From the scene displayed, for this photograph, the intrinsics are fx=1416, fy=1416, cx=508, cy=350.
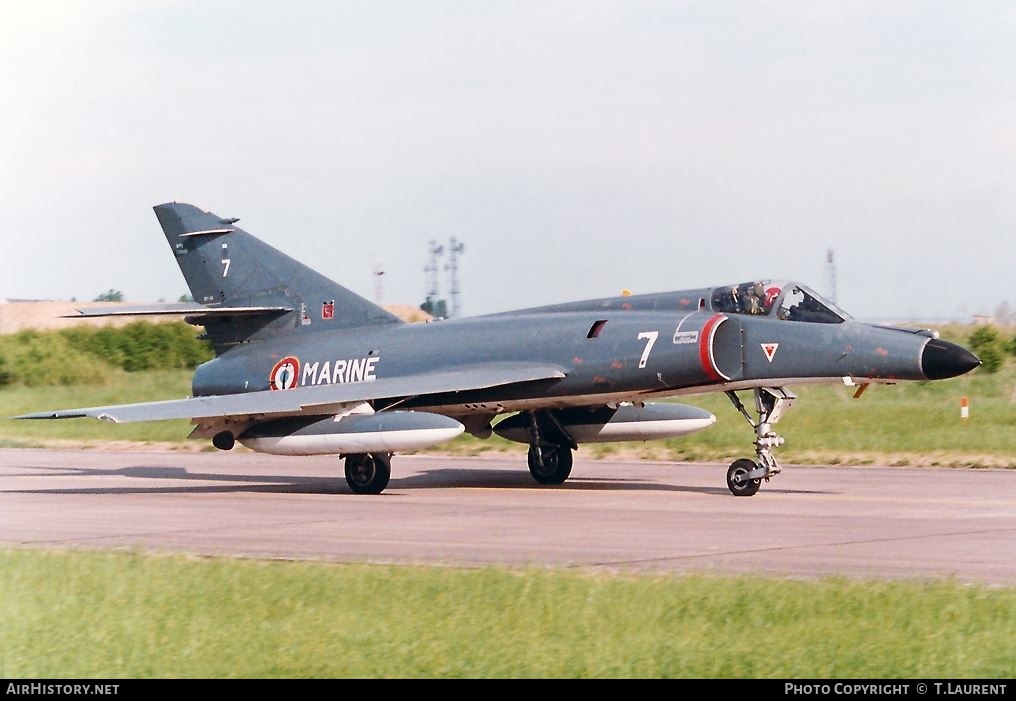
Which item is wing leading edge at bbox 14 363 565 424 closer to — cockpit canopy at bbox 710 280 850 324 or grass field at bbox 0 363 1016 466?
cockpit canopy at bbox 710 280 850 324

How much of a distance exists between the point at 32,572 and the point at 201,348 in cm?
3470

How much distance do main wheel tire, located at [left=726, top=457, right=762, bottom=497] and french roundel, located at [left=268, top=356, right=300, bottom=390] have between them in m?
6.52

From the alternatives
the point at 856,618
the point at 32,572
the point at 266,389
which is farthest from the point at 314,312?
the point at 856,618

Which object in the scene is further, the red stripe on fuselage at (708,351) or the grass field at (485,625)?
the red stripe on fuselage at (708,351)

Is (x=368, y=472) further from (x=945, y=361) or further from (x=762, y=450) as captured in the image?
(x=945, y=361)

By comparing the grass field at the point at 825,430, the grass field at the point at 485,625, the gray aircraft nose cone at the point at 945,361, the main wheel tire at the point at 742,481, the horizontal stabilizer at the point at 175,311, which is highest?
the horizontal stabilizer at the point at 175,311

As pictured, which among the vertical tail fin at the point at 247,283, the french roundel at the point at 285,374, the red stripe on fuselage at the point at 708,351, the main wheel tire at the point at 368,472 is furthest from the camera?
the vertical tail fin at the point at 247,283

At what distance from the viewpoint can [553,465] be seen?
1934cm

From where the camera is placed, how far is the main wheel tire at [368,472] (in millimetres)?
17781

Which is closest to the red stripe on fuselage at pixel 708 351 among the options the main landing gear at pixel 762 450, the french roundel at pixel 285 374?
the main landing gear at pixel 762 450

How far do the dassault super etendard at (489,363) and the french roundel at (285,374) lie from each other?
21 mm

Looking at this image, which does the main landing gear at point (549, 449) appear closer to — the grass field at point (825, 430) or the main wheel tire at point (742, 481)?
the main wheel tire at point (742, 481)
